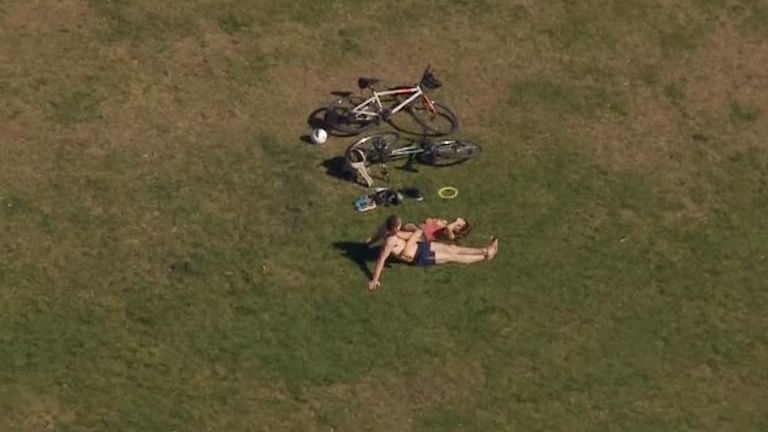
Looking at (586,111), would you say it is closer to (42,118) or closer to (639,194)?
(639,194)

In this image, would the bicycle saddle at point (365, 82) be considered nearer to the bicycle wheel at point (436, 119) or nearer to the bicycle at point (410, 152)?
the bicycle wheel at point (436, 119)

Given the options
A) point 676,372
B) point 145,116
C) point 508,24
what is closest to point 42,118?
point 145,116

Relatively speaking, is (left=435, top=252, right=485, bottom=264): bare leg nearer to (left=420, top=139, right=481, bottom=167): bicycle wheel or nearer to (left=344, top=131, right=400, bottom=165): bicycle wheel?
(left=420, top=139, right=481, bottom=167): bicycle wheel

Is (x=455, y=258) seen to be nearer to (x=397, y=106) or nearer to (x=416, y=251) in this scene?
(x=416, y=251)

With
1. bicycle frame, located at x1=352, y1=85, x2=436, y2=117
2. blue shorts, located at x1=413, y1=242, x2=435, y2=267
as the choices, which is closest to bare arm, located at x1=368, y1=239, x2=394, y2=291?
blue shorts, located at x1=413, y1=242, x2=435, y2=267

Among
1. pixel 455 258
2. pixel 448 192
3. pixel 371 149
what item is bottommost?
pixel 455 258

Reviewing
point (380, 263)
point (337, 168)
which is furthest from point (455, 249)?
point (337, 168)
